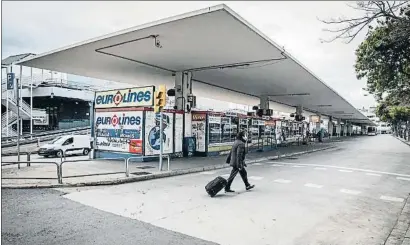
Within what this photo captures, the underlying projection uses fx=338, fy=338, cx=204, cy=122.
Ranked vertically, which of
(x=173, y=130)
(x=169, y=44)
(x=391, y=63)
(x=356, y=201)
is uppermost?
(x=169, y=44)

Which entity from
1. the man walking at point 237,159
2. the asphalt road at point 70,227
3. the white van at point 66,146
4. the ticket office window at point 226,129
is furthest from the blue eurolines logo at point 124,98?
the asphalt road at point 70,227

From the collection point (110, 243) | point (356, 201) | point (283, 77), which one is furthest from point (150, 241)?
point (283, 77)

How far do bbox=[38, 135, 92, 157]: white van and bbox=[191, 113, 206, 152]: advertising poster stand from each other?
7.28m

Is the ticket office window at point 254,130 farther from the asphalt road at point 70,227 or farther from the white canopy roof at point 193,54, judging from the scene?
the asphalt road at point 70,227

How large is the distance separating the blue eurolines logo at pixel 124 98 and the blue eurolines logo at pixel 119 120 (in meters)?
0.72

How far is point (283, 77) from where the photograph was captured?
65.3ft

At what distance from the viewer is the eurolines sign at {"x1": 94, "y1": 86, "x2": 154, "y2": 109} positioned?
1509 centimetres

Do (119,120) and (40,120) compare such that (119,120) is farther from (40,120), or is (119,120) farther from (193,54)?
(40,120)

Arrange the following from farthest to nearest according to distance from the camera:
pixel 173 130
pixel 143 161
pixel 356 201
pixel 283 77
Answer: pixel 283 77, pixel 173 130, pixel 143 161, pixel 356 201

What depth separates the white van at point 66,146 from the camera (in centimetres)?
2003

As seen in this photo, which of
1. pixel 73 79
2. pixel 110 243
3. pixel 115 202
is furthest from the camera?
pixel 73 79

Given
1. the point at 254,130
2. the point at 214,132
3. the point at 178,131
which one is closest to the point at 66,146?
the point at 178,131

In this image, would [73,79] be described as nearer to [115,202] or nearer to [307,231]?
[115,202]

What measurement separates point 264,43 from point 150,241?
868 cm
